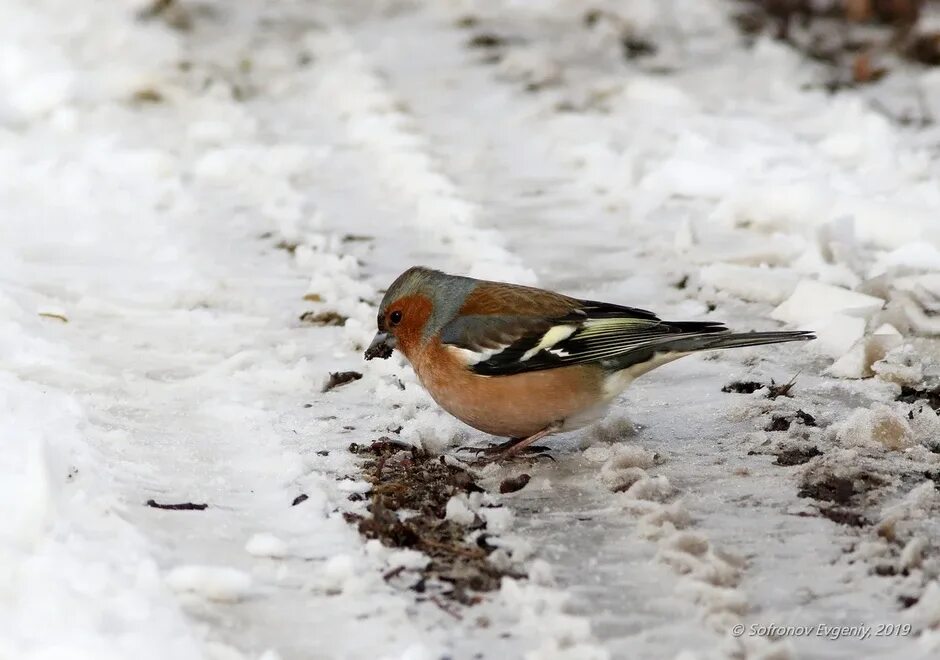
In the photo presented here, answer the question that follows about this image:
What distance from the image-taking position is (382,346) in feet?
16.7

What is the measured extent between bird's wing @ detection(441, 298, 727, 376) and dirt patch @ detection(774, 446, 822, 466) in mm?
499

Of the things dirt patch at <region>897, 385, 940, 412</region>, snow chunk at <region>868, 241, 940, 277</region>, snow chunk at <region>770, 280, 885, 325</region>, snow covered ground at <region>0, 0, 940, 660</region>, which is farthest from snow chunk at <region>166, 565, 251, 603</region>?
snow chunk at <region>868, 241, 940, 277</region>

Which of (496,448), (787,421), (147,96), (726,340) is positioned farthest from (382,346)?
(147,96)

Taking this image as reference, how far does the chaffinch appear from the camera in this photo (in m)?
4.59

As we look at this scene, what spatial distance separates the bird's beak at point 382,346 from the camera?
5066 mm

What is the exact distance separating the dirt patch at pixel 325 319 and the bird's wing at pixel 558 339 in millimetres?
1374

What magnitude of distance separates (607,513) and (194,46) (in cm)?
764

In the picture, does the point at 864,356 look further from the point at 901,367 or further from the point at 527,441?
the point at 527,441

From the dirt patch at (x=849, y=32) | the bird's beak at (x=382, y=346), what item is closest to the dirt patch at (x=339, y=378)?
the bird's beak at (x=382, y=346)

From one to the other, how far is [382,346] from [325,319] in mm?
998

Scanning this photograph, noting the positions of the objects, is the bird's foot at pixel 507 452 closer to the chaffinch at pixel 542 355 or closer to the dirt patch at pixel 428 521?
the chaffinch at pixel 542 355

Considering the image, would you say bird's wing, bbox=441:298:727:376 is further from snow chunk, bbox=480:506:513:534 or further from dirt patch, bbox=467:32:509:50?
dirt patch, bbox=467:32:509:50

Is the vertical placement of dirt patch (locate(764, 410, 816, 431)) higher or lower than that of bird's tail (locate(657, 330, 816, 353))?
lower

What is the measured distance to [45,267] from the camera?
6.49 meters
